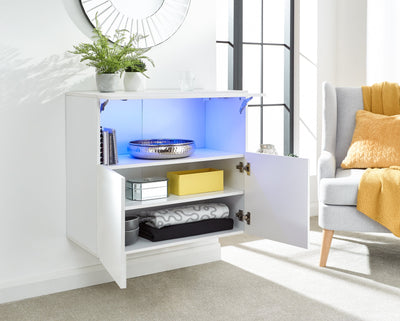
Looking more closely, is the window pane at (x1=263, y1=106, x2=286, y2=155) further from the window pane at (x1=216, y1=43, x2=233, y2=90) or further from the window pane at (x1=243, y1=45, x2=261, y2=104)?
the window pane at (x1=216, y1=43, x2=233, y2=90)

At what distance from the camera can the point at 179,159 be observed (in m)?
2.66

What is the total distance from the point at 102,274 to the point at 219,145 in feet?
2.93

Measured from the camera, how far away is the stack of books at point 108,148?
8.06 feet

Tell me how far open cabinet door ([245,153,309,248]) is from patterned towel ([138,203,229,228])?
0.51 feet

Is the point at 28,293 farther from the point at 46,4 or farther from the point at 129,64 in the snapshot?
the point at 46,4

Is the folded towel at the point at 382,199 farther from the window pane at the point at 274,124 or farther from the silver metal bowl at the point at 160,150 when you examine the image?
the window pane at the point at 274,124

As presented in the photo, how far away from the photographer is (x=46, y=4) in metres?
2.57

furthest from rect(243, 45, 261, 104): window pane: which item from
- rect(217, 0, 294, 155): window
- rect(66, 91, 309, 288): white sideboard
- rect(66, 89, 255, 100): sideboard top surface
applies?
rect(66, 89, 255, 100): sideboard top surface

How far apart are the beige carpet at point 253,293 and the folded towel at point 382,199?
300 mm

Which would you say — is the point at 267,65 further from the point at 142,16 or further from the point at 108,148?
the point at 108,148

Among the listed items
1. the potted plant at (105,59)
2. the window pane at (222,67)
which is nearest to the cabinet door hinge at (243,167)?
the potted plant at (105,59)

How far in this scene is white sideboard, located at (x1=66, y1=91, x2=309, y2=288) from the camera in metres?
2.38

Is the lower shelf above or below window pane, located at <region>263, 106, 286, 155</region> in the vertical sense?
below

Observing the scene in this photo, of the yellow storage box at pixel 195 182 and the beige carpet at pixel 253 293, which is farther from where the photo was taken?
the yellow storage box at pixel 195 182
